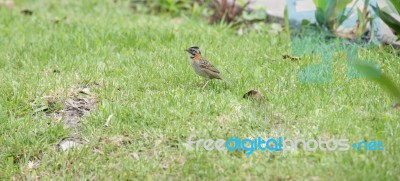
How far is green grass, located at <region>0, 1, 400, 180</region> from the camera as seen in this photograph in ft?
13.9

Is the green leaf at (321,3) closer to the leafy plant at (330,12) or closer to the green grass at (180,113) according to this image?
the leafy plant at (330,12)

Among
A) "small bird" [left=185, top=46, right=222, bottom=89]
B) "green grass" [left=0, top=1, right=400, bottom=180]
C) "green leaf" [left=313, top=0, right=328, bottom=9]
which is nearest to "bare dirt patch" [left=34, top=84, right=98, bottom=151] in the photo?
"green grass" [left=0, top=1, right=400, bottom=180]

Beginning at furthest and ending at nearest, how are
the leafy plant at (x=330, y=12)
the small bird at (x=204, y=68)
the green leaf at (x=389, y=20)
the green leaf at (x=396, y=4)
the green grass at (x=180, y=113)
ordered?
the leafy plant at (x=330, y=12) < the green leaf at (x=389, y=20) < the green leaf at (x=396, y=4) < the small bird at (x=204, y=68) < the green grass at (x=180, y=113)

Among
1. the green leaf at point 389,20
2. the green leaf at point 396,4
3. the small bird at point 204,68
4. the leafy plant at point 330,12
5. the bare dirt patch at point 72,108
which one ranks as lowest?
the bare dirt patch at point 72,108

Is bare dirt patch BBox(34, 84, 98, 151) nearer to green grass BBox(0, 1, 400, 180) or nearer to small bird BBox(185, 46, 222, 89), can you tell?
green grass BBox(0, 1, 400, 180)

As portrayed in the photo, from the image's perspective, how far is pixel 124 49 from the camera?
6.69 metres

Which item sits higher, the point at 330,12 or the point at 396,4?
the point at 396,4

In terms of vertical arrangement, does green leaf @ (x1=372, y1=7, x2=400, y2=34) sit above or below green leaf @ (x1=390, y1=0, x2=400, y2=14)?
below

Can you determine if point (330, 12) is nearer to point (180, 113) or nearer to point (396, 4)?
point (396, 4)

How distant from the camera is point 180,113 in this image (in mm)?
4859

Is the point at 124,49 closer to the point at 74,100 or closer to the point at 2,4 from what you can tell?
the point at 74,100

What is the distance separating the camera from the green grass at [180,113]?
13.9 feet

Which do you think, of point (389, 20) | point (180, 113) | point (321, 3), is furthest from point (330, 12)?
point (180, 113)

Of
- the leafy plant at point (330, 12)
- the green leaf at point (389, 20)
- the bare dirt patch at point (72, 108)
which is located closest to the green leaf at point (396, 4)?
the green leaf at point (389, 20)
